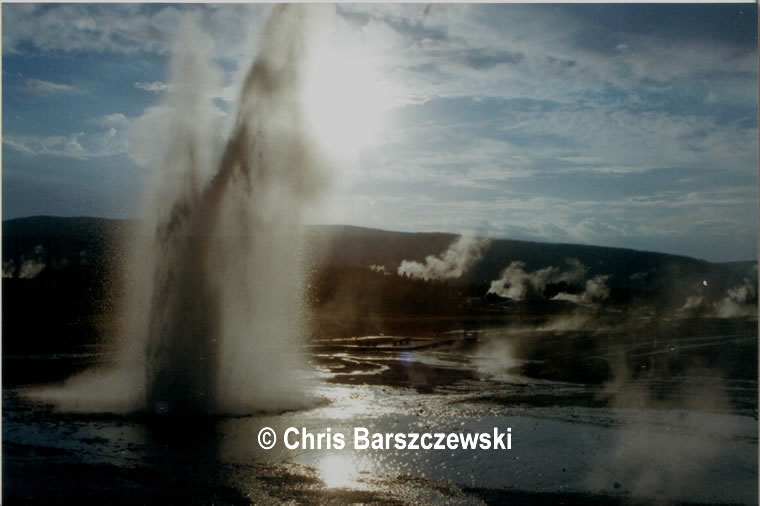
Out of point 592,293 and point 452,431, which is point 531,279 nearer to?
point 592,293

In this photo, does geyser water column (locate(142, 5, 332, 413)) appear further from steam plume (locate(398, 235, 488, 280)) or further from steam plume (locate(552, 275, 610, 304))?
steam plume (locate(552, 275, 610, 304))

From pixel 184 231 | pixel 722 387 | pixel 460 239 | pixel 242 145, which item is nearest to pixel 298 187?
pixel 242 145

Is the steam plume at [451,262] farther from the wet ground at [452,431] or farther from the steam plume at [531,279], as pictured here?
the wet ground at [452,431]

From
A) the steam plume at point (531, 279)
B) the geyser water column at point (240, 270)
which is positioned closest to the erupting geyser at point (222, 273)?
the geyser water column at point (240, 270)

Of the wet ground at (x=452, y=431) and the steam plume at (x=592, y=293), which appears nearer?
the wet ground at (x=452, y=431)

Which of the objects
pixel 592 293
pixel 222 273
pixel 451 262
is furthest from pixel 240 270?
pixel 592 293

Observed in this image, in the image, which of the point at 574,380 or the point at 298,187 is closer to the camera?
the point at 298,187

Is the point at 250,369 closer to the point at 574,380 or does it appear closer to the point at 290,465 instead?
the point at 290,465
